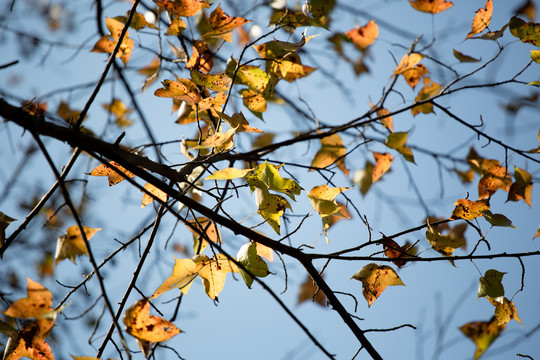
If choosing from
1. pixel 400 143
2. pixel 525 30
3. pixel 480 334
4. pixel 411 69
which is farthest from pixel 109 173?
pixel 480 334

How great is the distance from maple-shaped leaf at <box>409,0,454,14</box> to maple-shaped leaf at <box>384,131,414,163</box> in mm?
388

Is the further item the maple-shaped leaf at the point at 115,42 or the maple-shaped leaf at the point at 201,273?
the maple-shaped leaf at the point at 115,42

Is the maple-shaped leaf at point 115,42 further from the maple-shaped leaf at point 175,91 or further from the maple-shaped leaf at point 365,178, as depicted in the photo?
the maple-shaped leaf at point 365,178

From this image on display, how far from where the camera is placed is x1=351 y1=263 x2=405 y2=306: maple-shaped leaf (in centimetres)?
74

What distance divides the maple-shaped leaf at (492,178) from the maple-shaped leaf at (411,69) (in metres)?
0.27

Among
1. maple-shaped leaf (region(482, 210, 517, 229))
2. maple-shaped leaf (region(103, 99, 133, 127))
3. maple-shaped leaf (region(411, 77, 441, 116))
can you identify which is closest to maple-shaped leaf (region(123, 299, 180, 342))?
maple-shaped leaf (region(482, 210, 517, 229))

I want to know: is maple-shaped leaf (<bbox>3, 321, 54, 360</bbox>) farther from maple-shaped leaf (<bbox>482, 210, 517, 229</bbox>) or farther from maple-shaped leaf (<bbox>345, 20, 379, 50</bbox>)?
maple-shaped leaf (<bbox>345, 20, 379, 50</bbox>)

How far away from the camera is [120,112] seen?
1604 mm

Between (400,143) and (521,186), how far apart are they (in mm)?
322

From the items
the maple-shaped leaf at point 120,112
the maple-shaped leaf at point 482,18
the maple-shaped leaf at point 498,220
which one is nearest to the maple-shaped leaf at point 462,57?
the maple-shaped leaf at point 482,18

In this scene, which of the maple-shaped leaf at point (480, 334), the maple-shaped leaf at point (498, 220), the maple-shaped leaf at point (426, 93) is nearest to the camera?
the maple-shaped leaf at point (498, 220)

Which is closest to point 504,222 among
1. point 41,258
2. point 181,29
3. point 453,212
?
point 453,212

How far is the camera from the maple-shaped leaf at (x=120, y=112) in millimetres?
1592

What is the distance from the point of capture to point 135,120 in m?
1.64
